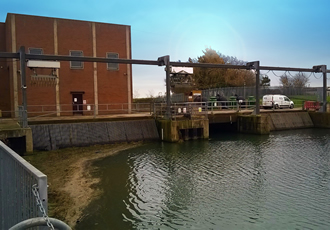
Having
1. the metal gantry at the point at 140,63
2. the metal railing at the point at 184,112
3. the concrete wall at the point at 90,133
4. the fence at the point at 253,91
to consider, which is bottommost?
the concrete wall at the point at 90,133

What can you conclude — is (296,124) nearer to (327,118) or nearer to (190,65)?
(327,118)

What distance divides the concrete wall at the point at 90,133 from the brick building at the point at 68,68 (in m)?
4.88

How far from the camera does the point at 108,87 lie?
28969 millimetres

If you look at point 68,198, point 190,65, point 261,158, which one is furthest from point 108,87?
point 68,198

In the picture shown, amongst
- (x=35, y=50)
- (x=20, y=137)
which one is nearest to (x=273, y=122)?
(x=20, y=137)

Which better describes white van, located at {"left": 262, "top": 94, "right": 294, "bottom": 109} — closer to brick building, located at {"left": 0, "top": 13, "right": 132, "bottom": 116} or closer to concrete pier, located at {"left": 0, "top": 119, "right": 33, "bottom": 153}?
brick building, located at {"left": 0, "top": 13, "right": 132, "bottom": 116}

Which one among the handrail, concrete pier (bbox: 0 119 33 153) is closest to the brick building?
concrete pier (bbox: 0 119 33 153)

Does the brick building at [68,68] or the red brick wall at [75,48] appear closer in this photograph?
the brick building at [68,68]

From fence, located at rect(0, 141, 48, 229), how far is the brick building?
20308mm

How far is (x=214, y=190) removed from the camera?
32.4ft

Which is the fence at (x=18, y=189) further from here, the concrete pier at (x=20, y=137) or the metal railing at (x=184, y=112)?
the metal railing at (x=184, y=112)

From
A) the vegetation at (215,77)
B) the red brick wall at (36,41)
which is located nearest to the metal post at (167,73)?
the red brick wall at (36,41)

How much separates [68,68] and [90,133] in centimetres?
1013

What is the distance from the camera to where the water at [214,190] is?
294 inches
